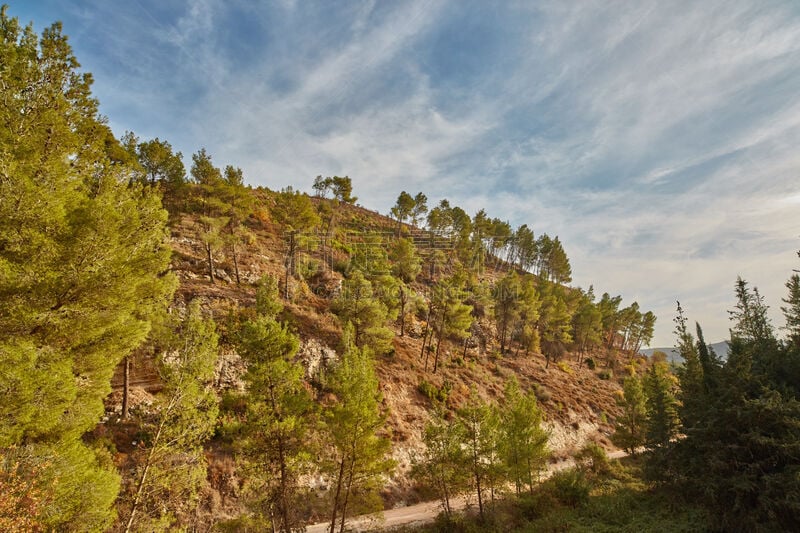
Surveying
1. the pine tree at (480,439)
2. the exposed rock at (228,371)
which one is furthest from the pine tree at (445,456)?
the exposed rock at (228,371)

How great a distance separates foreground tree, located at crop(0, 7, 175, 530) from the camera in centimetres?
752

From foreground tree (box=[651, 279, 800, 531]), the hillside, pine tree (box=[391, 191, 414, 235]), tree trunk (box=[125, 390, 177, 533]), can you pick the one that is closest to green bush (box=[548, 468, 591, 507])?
foreground tree (box=[651, 279, 800, 531])

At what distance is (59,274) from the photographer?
26.8 ft

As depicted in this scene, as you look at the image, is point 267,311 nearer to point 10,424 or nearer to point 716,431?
point 10,424

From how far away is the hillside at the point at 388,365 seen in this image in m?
24.5

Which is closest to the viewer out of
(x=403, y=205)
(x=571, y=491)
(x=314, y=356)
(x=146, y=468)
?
(x=146, y=468)

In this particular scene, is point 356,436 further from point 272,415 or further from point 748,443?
point 748,443

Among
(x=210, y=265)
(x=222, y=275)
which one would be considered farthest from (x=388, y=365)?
(x=210, y=265)

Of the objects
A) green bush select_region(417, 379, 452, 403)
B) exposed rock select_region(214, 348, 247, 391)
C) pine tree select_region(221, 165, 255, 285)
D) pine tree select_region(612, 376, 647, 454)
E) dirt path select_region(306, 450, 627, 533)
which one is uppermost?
pine tree select_region(221, 165, 255, 285)

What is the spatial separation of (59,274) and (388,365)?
104 ft

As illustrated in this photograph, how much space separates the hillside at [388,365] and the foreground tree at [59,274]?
9.99 metres

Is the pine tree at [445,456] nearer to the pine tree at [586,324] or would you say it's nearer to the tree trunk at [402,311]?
the tree trunk at [402,311]

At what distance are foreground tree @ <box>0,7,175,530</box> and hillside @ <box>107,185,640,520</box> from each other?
393 inches

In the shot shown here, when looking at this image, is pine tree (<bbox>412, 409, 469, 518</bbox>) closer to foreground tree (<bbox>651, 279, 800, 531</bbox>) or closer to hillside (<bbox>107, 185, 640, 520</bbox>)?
hillside (<bbox>107, 185, 640, 520</bbox>)
